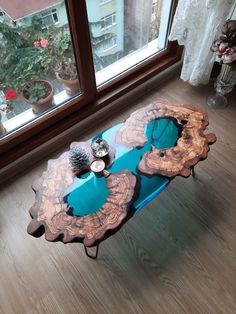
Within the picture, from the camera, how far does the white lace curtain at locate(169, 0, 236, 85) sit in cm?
167

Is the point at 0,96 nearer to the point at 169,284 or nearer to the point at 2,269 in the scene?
the point at 2,269

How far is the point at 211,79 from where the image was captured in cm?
223

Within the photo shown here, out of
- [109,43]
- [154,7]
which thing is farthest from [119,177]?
[154,7]

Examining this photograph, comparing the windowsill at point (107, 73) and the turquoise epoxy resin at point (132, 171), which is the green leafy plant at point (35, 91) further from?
the turquoise epoxy resin at point (132, 171)

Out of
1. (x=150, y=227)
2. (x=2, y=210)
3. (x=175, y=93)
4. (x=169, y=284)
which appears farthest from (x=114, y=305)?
(x=175, y=93)

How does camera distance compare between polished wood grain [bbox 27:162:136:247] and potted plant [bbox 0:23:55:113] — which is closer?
polished wood grain [bbox 27:162:136:247]

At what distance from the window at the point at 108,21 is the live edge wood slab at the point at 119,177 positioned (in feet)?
2.08

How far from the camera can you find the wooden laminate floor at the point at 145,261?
1383mm

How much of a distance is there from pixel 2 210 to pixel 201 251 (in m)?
1.13

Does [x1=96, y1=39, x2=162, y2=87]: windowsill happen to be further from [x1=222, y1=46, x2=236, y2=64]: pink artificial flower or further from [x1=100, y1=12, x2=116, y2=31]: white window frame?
[x1=222, y1=46, x2=236, y2=64]: pink artificial flower

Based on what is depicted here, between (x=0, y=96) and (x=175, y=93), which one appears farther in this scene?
(x=175, y=93)

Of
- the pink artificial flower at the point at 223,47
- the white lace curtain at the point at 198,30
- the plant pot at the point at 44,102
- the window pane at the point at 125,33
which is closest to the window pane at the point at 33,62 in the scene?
the plant pot at the point at 44,102

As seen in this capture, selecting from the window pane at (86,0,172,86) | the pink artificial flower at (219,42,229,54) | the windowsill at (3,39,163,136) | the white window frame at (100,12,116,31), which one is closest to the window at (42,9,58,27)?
the window pane at (86,0,172,86)

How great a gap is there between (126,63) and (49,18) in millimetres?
678
